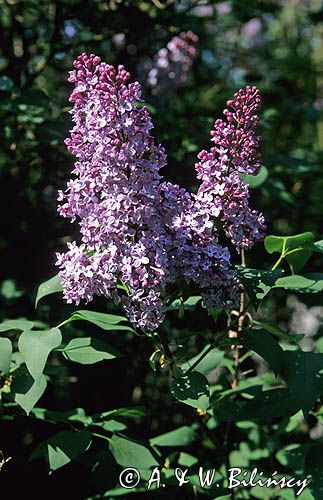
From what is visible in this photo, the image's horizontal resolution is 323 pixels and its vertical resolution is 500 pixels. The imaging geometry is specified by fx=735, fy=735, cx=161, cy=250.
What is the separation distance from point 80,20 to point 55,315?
1.10m

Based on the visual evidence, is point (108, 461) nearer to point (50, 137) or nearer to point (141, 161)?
point (141, 161)

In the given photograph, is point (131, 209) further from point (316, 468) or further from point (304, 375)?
point (316, 468)

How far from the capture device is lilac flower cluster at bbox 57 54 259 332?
1.38 metres

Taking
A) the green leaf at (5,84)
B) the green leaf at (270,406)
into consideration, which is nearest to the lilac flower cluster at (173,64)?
the green leaf at (5,84)

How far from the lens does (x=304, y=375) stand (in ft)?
5.01

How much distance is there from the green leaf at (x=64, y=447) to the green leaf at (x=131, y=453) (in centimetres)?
10

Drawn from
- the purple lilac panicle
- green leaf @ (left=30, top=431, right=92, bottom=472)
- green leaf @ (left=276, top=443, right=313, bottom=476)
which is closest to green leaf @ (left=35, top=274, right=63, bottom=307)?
the purple lilac panicle

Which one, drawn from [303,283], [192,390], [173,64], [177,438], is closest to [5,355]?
[192,390]

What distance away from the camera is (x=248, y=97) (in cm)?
150

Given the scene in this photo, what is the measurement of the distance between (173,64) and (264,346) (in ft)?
6.14

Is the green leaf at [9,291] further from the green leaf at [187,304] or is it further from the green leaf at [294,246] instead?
the green leaf at [294,246]

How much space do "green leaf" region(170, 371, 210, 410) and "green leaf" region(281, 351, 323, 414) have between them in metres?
0.18

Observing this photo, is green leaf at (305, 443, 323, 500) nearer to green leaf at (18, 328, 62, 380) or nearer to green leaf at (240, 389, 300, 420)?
green leaf at (240, 389, 300, 420)

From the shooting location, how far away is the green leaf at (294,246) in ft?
5.21
